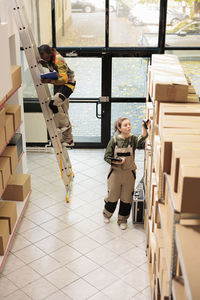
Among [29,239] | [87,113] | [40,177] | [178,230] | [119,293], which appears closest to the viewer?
[178,230]

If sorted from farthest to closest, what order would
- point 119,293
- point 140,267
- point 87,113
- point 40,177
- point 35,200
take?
point 87,113
point 40,177
point 35,200
point 140,267
point 119,293

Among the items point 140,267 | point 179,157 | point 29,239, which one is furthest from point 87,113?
point 179,157

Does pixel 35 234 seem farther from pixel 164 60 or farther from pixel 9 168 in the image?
pixel 164 60

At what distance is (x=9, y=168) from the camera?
5.94 metres

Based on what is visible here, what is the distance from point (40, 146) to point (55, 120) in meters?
1.83

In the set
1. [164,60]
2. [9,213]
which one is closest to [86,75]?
[164,60]

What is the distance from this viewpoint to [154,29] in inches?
322

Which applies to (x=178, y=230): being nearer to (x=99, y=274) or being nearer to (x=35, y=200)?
(x=99, y=274)

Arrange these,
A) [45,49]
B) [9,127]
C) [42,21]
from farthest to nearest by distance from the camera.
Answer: [42,21] → [45,49] → [9,127]

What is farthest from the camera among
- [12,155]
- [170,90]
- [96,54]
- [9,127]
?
[96,54]

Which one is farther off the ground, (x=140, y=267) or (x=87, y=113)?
(x=87, y=113)

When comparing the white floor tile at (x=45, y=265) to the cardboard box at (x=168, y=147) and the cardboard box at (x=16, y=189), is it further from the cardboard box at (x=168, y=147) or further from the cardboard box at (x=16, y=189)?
the cardboard box at (x=168, y=147)

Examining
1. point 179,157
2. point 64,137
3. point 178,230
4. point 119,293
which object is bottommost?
point 119,293

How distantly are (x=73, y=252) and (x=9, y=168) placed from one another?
1351 mm
